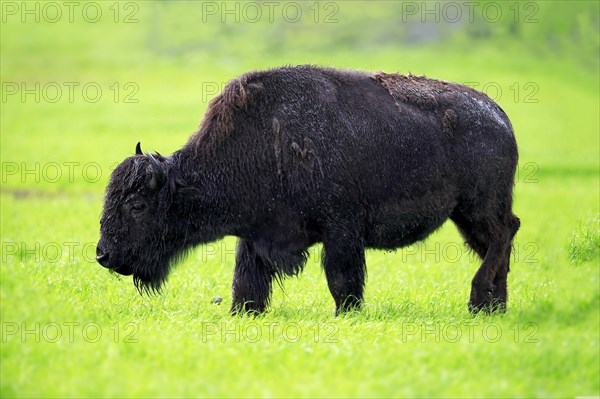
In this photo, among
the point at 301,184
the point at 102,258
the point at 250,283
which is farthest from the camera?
the point at 250,283

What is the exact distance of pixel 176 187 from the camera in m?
10.0

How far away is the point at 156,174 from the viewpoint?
977 centimetres

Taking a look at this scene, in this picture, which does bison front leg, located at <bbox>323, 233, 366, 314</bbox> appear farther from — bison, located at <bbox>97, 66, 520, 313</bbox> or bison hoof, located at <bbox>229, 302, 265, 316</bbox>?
bison hoof, located at <bbox>229, 302, 265, 316</bbox>

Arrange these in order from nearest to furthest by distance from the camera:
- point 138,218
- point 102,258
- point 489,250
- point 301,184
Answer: point 102,258 < point 138,218 < point 301,184 < point 489,250

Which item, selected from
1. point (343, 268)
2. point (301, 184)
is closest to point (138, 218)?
point (301, 184)

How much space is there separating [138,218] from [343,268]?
7.49ft

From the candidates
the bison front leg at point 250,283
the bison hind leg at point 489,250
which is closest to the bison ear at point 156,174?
the bison front leg at point 250,283

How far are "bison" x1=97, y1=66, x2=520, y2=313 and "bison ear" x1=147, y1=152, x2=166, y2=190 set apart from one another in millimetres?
11

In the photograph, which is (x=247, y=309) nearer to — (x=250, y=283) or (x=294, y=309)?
(x=250, y=283)

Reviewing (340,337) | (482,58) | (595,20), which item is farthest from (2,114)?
(340,337)

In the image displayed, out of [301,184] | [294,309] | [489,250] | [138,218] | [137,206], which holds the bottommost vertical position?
[294,309]

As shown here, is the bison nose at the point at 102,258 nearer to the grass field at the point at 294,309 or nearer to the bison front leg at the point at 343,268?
the grass field at the point at 294,309

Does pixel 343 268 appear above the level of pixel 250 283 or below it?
above

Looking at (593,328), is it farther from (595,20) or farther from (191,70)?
(191,70)
